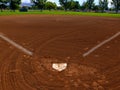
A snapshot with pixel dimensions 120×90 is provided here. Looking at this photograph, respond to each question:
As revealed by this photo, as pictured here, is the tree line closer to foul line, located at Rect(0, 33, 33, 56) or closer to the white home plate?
foul line, located at Rect(0, 33, 33, 56)

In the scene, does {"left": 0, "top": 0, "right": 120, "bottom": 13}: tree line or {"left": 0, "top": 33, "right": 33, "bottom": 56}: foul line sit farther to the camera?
{"left": 0, "top": 0, "right": 120, "bottom": 13}: tree line

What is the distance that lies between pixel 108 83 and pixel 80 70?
0.99 metres

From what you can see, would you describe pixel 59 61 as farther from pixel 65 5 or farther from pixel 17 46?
pixel 65 5

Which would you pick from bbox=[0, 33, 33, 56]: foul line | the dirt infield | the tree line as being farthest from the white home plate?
the tree line

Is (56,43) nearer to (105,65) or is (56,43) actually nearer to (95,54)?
(95,54)

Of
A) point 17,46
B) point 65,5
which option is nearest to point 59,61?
point 17,46

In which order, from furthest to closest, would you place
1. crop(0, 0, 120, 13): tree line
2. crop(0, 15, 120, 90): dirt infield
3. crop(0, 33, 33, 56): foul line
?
crop(0, 0, 120, 13): tree line
crop(0, 33, 33, 56): foul line
crop(0, 15, 120, 90): dirt infield

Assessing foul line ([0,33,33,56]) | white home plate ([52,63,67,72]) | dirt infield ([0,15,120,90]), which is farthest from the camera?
foul line ([0,33,33,56])

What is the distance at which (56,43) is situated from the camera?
30.3 ft

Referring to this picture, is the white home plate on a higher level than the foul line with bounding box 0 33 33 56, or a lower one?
lower

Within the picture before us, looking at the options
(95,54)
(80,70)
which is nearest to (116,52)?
(95,54)

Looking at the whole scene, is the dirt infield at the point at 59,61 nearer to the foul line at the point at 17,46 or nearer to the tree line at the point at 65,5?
the foul line at the point at 17,46

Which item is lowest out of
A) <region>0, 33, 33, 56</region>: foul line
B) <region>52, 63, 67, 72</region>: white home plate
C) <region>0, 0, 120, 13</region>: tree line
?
<region>52, 63, 67, 72</region>: white home plate

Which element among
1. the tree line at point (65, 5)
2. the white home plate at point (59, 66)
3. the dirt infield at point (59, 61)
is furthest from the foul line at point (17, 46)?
the tree line at point (65, 5)
